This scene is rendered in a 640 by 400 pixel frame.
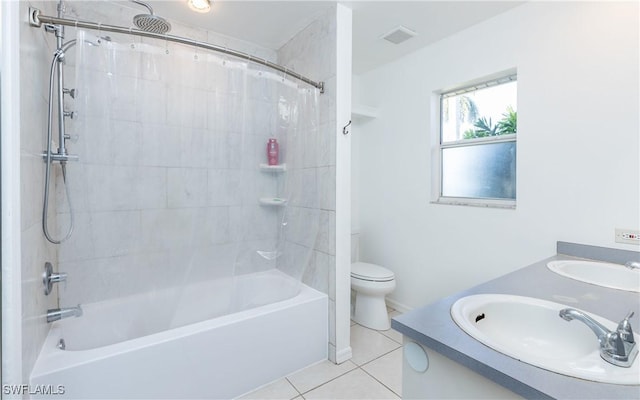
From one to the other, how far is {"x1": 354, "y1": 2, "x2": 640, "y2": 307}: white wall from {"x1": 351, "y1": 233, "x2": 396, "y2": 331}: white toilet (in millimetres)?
380

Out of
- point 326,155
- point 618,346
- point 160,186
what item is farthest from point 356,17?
point 618,346

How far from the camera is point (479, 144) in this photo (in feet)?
7.61

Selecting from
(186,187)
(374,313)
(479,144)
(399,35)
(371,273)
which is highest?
(399,35)

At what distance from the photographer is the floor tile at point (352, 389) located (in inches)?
64.3

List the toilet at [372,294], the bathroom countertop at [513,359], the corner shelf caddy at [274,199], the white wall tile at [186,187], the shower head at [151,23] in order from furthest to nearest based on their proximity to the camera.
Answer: the toilet at [372,294]
the corner shelf caddy at [274,199]
the white wall tile at [186,187]
the shower head at [151,23]
the bathroom countertop at [513,359]

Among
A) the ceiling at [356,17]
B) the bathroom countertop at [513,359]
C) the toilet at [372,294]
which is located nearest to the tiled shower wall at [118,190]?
the ceiling at [356,17]

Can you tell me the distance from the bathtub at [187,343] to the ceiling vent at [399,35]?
210 centimetres

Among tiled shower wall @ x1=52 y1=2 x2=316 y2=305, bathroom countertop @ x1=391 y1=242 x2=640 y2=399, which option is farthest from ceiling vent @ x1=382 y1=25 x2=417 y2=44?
bathroom countertop @ x1=391 y1=242 x2=640 y2=399

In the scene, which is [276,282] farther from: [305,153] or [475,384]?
[475,384]

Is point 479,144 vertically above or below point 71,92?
below

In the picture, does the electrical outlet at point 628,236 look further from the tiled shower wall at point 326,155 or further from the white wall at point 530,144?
the tiled shower wall at point 326,155

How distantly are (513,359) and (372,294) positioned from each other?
178cm

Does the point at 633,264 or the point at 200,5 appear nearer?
the point at 633,264

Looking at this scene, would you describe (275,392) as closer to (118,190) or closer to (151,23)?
(118,190)
